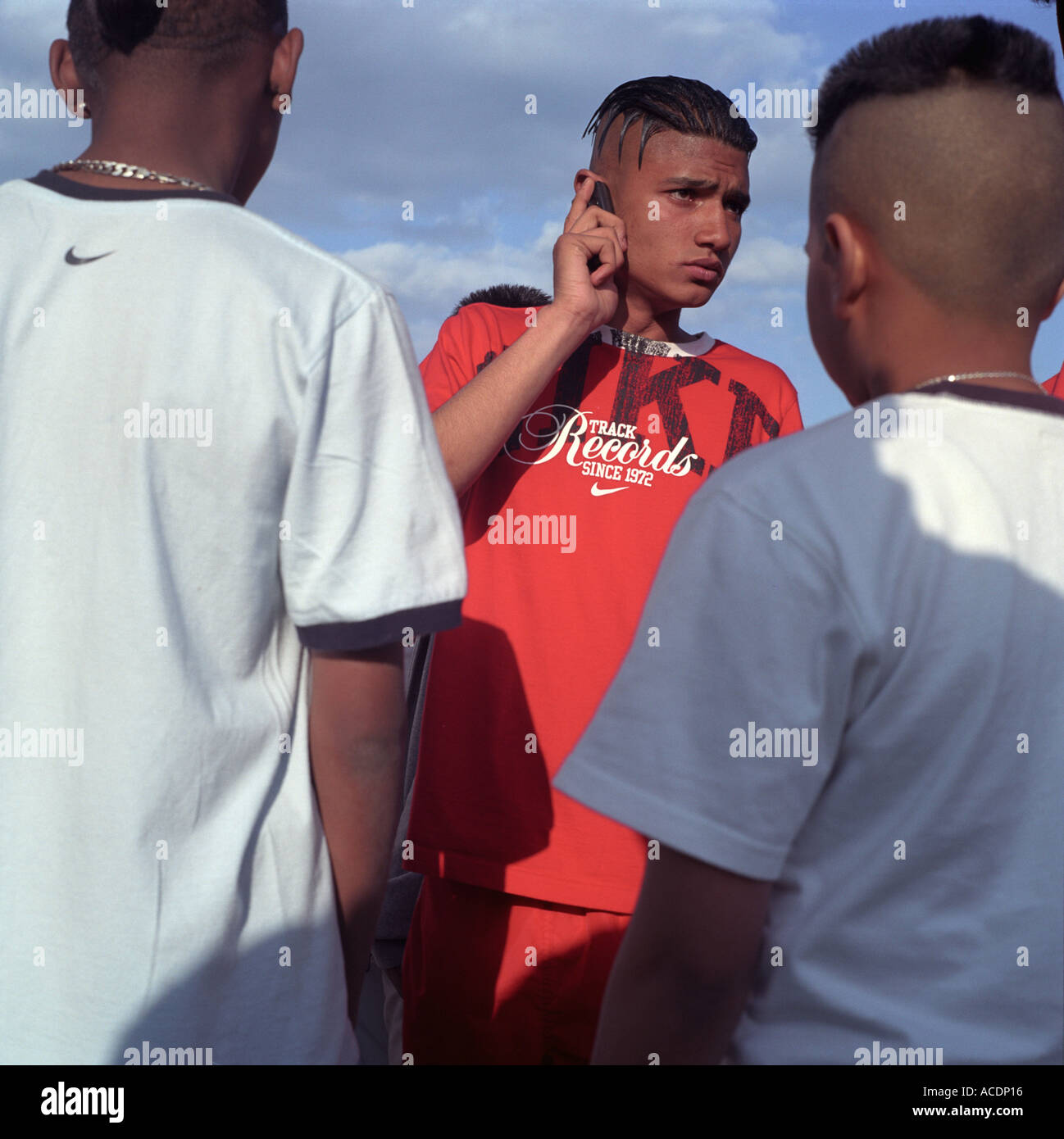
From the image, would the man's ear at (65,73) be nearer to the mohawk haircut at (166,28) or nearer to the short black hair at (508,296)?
the mohawk haircut at (166,28)

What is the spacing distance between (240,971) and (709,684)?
64 cm

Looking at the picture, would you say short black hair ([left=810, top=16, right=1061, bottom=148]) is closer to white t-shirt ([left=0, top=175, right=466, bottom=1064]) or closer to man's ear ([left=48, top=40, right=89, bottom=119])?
white t-shirt ([left=0, top=175, right=466, bottom=1064])

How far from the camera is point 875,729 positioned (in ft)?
3.61

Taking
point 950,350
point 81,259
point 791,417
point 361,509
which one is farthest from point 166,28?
point 791,417

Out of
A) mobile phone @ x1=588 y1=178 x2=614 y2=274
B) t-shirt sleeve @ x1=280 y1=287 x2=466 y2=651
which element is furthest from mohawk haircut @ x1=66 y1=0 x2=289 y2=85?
mobile phone @ x1=588 y1=178 x2=614 y2=274

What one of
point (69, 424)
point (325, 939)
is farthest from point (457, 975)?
point (69, 424)

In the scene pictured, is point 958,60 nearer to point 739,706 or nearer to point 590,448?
point 739,706

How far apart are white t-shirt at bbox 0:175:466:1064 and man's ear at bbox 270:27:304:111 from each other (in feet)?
0.83

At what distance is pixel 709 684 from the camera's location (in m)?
1.10

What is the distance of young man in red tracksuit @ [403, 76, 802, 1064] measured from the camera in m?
2.11

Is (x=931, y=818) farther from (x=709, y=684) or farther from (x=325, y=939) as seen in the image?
(x=325, y=939)

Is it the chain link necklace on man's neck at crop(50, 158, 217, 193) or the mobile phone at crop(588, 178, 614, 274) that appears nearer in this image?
the chain link necklace on man's neck at crop(50, 158, 217, 193)

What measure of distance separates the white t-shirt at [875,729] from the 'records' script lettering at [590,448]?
1.11m

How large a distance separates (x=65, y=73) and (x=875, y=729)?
1345 millimetres
